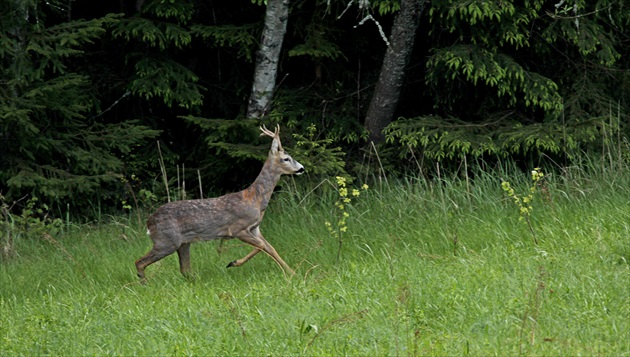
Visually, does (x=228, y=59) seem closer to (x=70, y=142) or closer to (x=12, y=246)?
(x=70, y=142)

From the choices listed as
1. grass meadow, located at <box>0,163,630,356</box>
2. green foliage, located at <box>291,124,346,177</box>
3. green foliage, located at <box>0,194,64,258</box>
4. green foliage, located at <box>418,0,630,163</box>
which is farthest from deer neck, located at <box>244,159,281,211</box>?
green foliage, located at <box>0,194,64,258</box>

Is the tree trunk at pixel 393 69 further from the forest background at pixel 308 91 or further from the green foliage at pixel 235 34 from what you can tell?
the green foliage at pixel 235 34

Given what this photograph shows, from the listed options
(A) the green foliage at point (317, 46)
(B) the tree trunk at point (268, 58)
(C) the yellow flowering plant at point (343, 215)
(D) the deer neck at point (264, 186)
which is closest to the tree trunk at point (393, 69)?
(A) the green foliage at point (317, 46)

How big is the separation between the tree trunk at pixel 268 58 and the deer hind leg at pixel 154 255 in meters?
4.16

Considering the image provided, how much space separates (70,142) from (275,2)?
3.02 metres

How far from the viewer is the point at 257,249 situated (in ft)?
29.3

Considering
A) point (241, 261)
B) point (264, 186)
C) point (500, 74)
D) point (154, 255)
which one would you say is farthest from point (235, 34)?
point (241, 261)

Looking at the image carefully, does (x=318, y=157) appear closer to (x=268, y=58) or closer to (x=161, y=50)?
(x=268, y=58)

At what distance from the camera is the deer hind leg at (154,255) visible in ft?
29.3

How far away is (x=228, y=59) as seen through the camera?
565 inches

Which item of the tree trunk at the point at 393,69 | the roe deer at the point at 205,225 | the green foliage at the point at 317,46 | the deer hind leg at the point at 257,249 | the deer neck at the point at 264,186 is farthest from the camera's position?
the green foliage at the point at 317,46

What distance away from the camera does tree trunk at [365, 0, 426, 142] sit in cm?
1202

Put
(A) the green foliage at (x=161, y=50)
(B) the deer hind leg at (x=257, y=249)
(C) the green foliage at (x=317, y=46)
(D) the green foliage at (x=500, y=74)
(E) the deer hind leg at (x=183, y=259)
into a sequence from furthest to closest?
(A) the green foliage at (x=161, y=50) < (C) the green foliage at (x=317, y=46) < (D) the green foliage at (x=500, y=74) < (E) the deer hind leg at (x=183, y=259) < (B) the deer hind leg at (x=257, y=249)

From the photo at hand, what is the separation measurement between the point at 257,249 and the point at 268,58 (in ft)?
13.8
